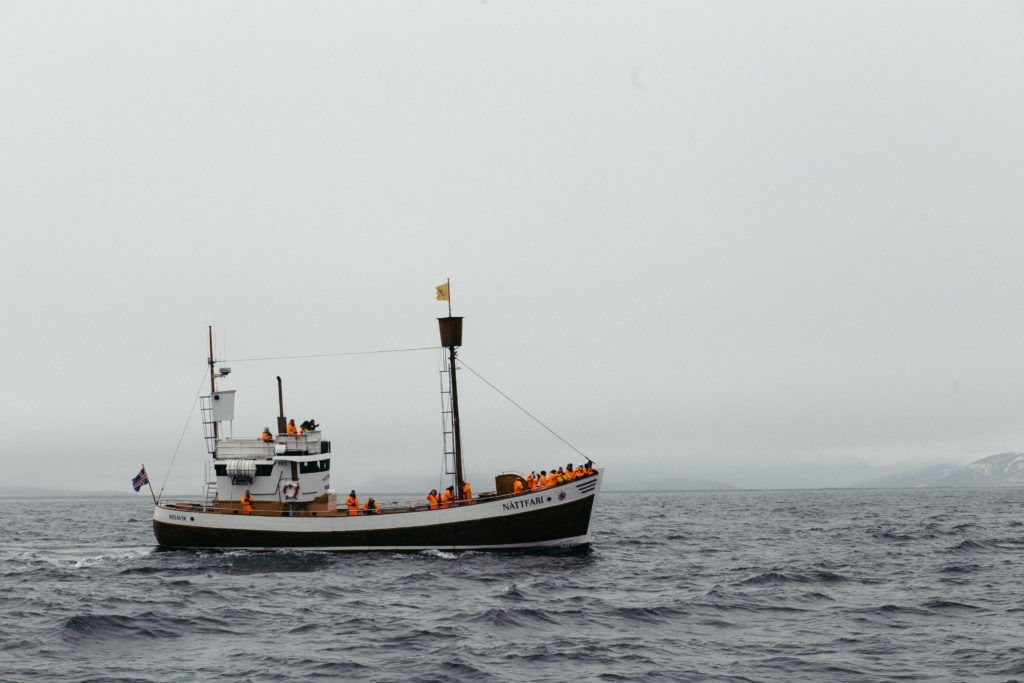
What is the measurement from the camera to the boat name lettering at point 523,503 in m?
40.1

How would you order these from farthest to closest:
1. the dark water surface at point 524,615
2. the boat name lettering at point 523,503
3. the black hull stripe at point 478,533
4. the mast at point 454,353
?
the mast at point 454,353 < the black hull stripe at point 478,533 < the boat name lettering at point 523,503 < the dark water surface at point 524,615

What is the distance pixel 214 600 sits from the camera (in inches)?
1132

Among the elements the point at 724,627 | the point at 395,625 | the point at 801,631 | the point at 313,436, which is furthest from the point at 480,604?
the point at 313,436

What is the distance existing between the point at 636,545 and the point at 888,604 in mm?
22449

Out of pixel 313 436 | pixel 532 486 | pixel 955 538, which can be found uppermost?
pixel 313 436

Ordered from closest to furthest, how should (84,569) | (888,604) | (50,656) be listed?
(50,656)
(888,604)
(84,569)

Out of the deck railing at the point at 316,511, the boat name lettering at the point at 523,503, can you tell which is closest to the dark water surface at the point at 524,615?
the deck railing at the point at 316,511

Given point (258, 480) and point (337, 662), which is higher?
point (258, 480)

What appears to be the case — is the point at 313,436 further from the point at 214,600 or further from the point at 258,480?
the point at 214,600

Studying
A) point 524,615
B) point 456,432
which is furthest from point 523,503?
point 524,615

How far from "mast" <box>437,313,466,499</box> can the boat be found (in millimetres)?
56

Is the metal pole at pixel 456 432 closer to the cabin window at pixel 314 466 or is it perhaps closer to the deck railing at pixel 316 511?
the deck railing at pixel 316 511

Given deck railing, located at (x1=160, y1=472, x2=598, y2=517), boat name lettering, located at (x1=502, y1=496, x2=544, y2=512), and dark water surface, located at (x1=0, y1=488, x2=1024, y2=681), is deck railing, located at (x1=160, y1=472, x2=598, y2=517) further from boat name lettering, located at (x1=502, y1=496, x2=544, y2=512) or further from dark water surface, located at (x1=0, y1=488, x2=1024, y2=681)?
dark water surface, located at (x1=0, y1=488, x2=1024, y2=681)

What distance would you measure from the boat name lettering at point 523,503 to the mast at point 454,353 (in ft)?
13.3
